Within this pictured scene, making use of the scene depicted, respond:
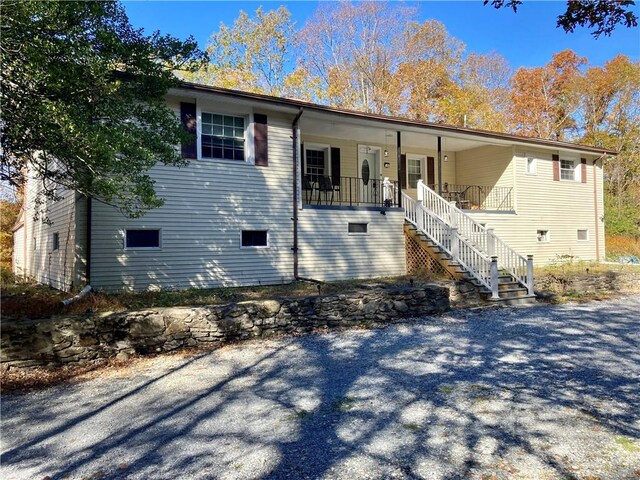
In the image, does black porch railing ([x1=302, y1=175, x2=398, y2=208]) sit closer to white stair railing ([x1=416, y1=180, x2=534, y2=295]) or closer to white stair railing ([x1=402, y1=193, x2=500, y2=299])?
white stair railing ([x1=402, y1=193, x2=500, y2=299])

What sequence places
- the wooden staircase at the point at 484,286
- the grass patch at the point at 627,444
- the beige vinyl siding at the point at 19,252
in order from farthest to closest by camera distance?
the beige vinyl siding at the point at 19,252, the wooden staircase at the point at 484,286, the grass patch at the point at 627,444

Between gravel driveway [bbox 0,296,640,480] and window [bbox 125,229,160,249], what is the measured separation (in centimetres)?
404

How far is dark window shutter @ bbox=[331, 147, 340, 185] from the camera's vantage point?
14.6m


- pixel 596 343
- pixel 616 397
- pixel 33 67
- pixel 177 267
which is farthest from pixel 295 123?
pixel 616 397

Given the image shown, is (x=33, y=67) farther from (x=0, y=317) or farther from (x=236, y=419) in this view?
(x=236, y=419)

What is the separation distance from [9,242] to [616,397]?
2303cm

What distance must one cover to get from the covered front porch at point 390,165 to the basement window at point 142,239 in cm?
384

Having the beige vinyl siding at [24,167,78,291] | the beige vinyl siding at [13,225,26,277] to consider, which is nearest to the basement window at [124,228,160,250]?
the beige vinyl siding at [24,167,78,291]

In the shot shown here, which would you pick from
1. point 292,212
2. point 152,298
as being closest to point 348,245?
point 292,212

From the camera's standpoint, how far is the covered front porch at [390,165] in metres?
13.5

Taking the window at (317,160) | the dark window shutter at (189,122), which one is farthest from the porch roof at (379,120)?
the window at (317,160)

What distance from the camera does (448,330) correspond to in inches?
314

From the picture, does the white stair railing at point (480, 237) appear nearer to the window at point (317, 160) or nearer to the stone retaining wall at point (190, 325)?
the stone retaining wall at point (190, 325)

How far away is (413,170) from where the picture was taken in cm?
1677
